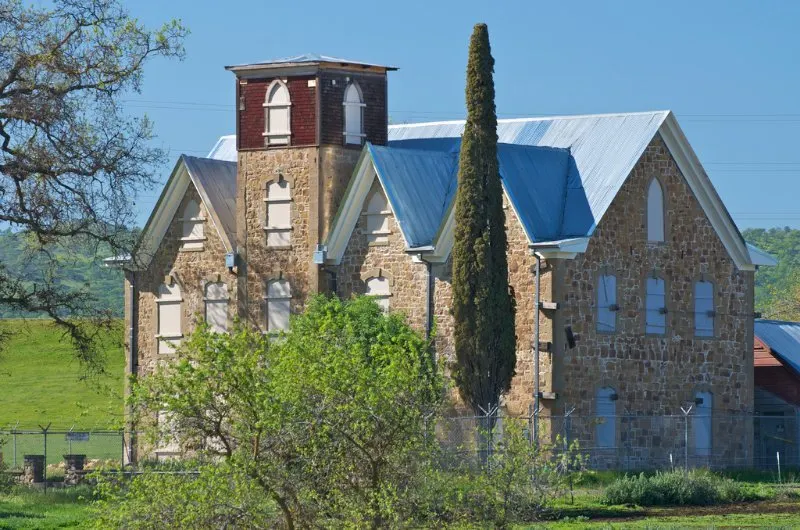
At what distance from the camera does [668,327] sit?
55.7m

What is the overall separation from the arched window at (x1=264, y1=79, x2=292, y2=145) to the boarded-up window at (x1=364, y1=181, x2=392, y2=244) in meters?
3.32

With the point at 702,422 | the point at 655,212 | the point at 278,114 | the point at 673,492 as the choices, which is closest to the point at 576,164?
the point at 655,212

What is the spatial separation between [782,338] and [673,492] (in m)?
20.0

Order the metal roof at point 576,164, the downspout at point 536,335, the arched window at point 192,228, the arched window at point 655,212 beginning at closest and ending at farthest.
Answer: the downspout at point 536,335 < the metal roof at point 576,164 < the arched window at point 655,212 < the arched window at point 192,228

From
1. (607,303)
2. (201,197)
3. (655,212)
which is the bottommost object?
(607,303)

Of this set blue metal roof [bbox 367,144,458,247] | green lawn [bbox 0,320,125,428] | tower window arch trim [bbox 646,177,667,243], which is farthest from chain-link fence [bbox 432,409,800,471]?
green lawn [bbox 0,320,125,428]

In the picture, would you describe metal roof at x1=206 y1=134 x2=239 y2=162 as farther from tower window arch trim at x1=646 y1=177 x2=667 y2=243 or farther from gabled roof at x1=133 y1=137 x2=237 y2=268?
tower window arch trim at x1=646 y1=177 x2=667 y2=243

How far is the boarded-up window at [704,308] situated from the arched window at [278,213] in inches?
484

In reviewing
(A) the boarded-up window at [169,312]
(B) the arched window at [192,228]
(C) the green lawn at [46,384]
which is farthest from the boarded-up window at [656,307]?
(C) the green lawn at [46,384]

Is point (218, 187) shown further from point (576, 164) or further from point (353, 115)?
point (576, 164)

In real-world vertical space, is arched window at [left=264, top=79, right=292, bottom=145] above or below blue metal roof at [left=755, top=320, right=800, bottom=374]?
above

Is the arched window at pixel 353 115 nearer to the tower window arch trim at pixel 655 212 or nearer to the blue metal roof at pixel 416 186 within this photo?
the blue metal roof at pixel 416 186

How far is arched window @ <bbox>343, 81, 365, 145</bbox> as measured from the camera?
185 feet

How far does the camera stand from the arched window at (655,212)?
182ft
